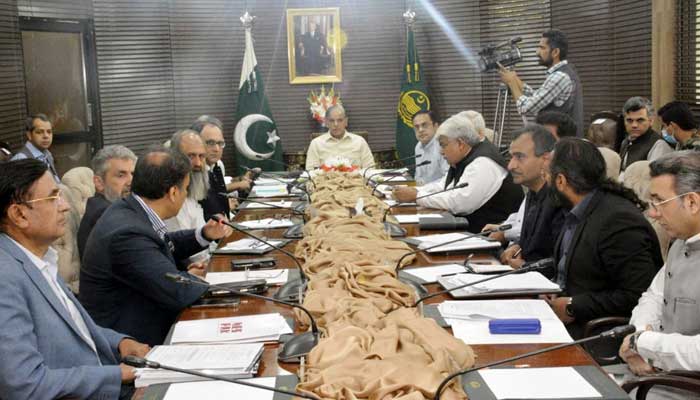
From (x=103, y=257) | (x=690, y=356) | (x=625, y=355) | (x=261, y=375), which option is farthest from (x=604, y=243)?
(x=103, y=257)

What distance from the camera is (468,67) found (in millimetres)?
8875

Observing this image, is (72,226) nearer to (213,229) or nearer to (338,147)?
(213,229)

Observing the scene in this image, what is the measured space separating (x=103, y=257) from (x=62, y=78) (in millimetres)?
5341

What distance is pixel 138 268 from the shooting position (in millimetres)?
2814

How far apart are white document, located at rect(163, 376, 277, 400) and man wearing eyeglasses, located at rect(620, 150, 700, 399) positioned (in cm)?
115

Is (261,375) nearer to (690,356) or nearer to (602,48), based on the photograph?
(690,356)

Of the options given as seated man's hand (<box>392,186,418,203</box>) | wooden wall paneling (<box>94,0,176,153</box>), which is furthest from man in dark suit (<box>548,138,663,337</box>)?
wooden wall paneling (<box>94,0,176,153</box>)

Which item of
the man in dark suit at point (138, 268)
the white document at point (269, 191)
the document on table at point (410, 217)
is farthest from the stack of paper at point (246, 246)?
the white document at point (269, 191)

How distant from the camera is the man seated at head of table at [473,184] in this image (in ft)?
16.0

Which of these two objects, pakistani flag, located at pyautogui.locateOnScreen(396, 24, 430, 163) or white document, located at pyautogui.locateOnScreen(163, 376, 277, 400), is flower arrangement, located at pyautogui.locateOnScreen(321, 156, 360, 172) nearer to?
pakistani flag, located at pyautogui.locateOnScreen(396, 24, 430, 163)

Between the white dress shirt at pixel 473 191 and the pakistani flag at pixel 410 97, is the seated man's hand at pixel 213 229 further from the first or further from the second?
the pakistani flag at pixel 410 97

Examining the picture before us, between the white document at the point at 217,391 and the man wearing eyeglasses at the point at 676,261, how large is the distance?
115 centimetres

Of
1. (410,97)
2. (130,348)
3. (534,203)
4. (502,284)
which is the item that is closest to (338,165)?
(410,97)

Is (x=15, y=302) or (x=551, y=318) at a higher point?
(x=15, y=302)
